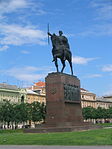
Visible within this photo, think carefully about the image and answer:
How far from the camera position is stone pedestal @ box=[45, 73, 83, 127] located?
27766 mm

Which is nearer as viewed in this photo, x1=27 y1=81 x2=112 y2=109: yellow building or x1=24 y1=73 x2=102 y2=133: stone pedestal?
x1=24 y1=73 x2=102 y2=133: stone pedestal

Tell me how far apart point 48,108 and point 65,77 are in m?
3.29

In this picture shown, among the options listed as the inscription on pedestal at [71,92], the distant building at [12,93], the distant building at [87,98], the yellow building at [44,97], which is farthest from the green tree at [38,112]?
the distant building at [87,98]

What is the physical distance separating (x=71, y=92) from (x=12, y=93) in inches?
2734

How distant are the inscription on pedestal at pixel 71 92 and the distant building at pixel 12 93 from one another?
6360 centimetres

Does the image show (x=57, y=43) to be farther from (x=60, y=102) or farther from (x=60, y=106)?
(x=60, y=106)

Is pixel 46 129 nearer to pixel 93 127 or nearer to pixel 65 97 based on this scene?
pixel 65 97

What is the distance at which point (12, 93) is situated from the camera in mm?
97750

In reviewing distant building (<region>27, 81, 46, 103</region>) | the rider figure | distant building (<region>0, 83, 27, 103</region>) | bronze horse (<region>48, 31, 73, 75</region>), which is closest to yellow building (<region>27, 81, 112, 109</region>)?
distant building (<region>27, 81, 46, 103</region>)

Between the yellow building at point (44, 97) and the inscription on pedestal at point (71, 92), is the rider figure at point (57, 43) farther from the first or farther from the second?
the yellow building at point (44, 97)

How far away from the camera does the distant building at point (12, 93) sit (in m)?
93.7

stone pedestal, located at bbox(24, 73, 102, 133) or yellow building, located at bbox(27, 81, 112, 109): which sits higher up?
yellow building, located at bbox(27, 81, 112, 109)

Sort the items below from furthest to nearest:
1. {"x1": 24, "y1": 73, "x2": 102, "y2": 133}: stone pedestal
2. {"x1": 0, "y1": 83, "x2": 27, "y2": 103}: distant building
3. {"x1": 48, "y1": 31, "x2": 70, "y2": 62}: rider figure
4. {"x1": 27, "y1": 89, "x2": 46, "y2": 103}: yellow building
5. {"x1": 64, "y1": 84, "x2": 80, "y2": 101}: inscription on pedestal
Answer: {"x1": 27, "y1": 89, "x2": 46, "y2": 103}: yellow building, {"x1": 0, "y1": 83, "x2": 27, "y2": 103}: distant building, {"x1": 48, "y1": 31, "x2": 70, "y2": 62}: rider figure, {"x1": 64, "y1": 84, "x2": 80, "y2": 101}: inscription on pedestal, {"x1": 24, "y1": 73, "x2": 102, "y2": 133}: stone pedestal

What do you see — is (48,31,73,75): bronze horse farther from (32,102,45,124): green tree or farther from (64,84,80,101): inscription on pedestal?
(32,102,45,124): green tree
